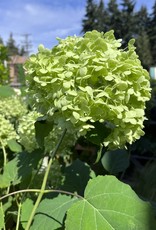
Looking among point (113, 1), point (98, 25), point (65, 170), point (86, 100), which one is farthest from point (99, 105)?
point (113, 1)

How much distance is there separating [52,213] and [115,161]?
20.0 inches

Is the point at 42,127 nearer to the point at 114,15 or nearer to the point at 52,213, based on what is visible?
the point at 52,213

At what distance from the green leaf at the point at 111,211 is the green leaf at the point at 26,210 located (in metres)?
0.26

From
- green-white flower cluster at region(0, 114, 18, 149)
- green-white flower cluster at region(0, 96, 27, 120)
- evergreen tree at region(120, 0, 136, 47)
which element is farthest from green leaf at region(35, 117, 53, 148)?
evergreen tree at region(120, 0, 136, 47)

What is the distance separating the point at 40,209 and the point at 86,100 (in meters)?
0.33

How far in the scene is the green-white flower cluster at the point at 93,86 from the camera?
0.85 m

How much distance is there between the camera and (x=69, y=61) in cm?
91

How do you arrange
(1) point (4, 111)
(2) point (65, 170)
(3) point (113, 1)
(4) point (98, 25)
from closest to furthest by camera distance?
(2) point (65, 170) → (1) point (4, 111) → (4) point (98, 25) → (3) point (113, 1)

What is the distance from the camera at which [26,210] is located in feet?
3.60

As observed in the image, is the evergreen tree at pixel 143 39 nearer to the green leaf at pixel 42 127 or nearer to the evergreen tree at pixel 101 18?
the evergreen tree at pixel 101 18

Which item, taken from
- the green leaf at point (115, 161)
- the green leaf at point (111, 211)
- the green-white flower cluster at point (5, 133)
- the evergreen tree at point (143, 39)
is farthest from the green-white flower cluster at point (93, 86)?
the evergreen tree at point (143, 39)

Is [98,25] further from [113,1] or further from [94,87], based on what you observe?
[94,87]

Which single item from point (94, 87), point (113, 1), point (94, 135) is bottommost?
point (94, 135)

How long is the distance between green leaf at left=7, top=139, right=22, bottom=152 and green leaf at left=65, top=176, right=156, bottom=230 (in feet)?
2.34
